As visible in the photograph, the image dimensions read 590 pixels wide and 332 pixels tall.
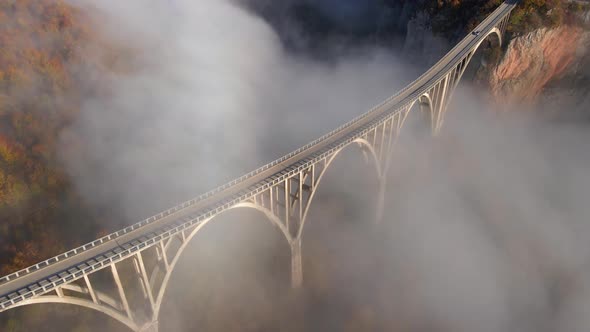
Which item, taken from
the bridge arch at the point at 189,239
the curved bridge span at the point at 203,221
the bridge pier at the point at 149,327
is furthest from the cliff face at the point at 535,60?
the bridge pier at the point at 149,327

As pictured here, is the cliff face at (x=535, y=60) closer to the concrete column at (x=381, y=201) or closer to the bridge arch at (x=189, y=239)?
the concrete column at (x=381, y=201)

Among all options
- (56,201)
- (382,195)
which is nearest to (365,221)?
(382,195)

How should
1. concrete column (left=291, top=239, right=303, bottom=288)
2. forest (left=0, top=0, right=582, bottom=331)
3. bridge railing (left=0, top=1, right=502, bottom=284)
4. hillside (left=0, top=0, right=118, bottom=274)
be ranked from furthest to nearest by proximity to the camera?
1. forest (left=0, top=0, right=582, bottom=331)
2. hillside (left=0, top=0, right=118, bottom=274)
3. concrete column (left=291, top=239, right=303, bottom=288)
4. bridge railing (left=0, top=1, right=502, bottom=284)

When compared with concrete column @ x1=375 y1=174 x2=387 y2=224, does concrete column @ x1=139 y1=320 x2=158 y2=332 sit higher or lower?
higher

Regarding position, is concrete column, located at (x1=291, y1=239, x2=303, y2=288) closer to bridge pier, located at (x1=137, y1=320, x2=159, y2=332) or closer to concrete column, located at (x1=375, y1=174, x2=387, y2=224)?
concrete column, located at (x1=375, y1=174, x2=387, y2=224)

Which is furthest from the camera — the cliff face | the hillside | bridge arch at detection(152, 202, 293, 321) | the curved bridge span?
the cliff face

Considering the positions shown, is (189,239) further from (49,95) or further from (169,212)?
(49,95)

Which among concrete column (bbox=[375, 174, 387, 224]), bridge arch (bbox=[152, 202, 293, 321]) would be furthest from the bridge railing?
concrete column (bbox=[375, 174, 387, 224])
